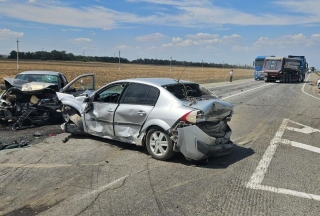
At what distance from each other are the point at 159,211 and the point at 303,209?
181 centimetres

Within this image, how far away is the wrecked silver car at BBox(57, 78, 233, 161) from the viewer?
19.3ft

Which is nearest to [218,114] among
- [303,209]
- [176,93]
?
[176,93]

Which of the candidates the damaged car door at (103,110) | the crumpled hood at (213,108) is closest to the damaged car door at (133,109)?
the damaged car door at (103,110)

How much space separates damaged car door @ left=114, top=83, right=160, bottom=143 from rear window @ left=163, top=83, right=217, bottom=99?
0.31m

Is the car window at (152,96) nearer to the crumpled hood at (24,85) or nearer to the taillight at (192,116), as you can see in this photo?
the taillight at (192,116)

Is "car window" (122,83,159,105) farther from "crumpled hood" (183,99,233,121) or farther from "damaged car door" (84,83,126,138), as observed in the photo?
"crumpled hood" (183,99,233,121)

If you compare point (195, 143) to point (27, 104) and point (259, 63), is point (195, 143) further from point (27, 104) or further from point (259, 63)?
point (259, 63)

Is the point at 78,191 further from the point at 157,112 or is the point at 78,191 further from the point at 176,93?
the point at 176,93

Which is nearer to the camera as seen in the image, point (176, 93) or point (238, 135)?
point (176, 93)

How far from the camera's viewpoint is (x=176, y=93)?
652cm

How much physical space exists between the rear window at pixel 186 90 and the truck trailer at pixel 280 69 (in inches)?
1418

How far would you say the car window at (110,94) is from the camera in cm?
726

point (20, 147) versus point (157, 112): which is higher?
point (157, 112)

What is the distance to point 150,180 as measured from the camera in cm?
525
